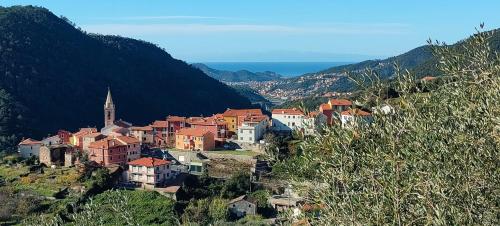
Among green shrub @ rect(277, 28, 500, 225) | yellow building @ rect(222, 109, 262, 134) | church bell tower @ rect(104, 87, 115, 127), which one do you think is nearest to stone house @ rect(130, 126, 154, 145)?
church bell tower @ rect(104, 87, 115, 127)

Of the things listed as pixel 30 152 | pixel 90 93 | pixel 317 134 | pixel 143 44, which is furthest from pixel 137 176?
pixel 143 44

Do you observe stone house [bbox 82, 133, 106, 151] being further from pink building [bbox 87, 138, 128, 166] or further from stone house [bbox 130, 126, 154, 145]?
stone house [bbox 130, 126, 154, 145]

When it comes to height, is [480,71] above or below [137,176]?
above

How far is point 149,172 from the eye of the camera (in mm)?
40000

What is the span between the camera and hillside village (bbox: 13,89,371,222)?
4062 centimetres

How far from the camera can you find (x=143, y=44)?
141 metres

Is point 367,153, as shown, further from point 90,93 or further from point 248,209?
point 90,93

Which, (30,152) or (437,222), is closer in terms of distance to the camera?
(437,222)

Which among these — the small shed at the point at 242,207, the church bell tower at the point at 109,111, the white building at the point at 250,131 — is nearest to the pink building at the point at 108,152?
the white building at the point at 250,131

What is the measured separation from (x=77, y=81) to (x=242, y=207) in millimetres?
61703

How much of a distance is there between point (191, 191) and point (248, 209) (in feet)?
16.5

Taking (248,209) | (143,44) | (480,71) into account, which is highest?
(143,44)

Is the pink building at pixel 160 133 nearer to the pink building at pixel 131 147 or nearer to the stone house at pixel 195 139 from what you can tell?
the stone house at pixel 195 139

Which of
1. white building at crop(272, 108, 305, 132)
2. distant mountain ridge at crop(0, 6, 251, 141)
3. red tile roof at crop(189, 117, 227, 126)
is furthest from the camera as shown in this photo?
distant mountain ridge at crop(0, 6, 251, 141)
